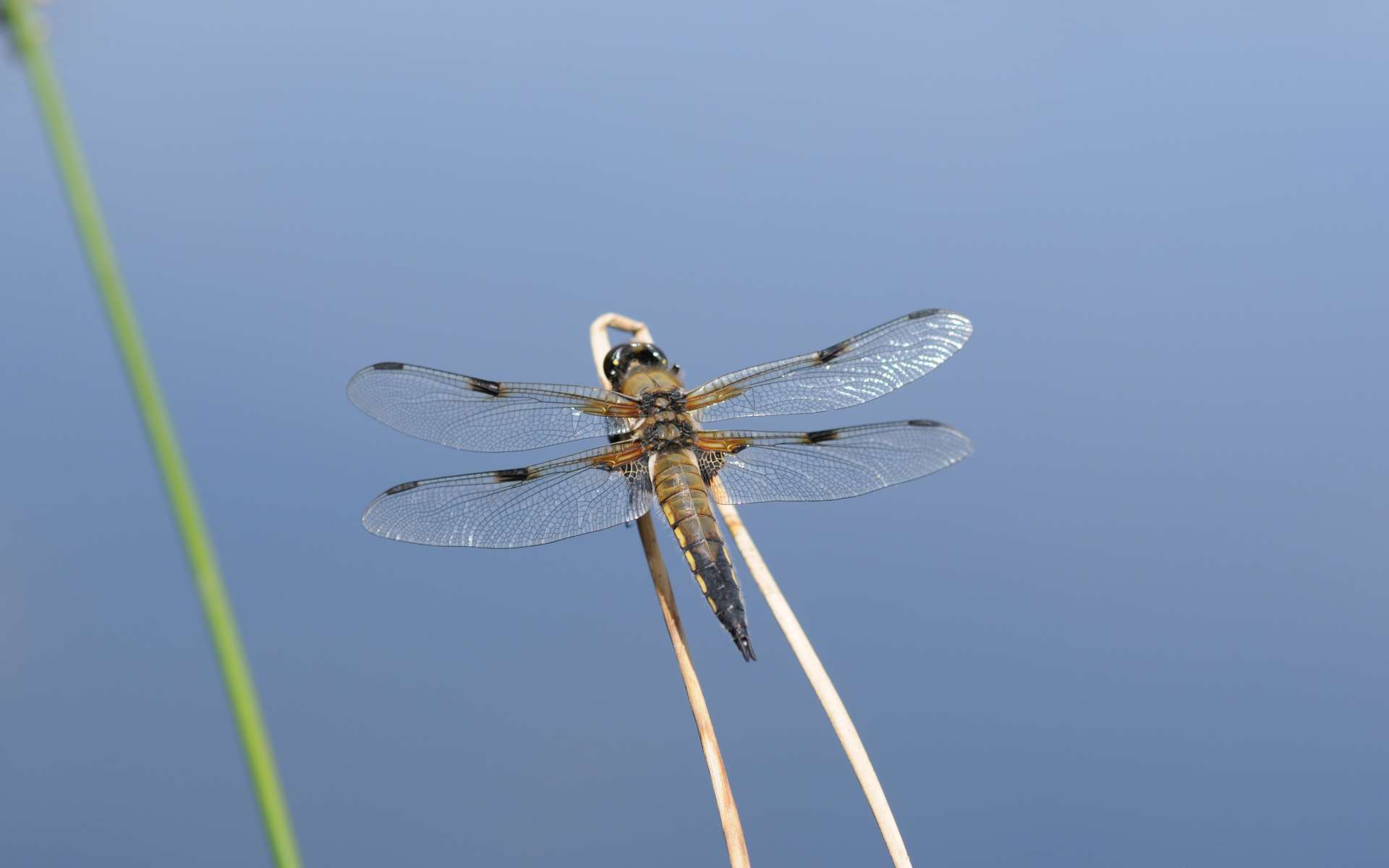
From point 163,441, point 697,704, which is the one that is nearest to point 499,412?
point 697,704

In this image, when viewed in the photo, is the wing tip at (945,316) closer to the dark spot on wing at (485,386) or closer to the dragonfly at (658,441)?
the dragonfly at (658,441)

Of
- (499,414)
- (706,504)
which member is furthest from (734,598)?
(499,414)

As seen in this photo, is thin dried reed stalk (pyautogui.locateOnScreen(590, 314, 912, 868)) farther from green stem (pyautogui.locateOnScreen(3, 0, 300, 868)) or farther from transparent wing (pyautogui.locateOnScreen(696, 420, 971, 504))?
green stem (pyautogui.locateOnScreen(3, 0, 300, 868))

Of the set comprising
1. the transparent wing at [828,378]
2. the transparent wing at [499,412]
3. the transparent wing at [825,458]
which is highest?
the transparent wing at [499,412]

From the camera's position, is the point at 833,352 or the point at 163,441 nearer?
the point at 163,441

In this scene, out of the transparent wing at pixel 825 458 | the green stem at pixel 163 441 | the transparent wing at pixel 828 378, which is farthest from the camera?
the transparent wing at pixel 828 378

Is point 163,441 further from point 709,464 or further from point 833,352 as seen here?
point 833,352

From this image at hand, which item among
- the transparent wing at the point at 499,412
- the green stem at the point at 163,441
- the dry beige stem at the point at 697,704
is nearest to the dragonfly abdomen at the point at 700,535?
the transparent wing at the point at 499,412

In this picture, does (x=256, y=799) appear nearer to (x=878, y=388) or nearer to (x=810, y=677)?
(x=810, y=677)
